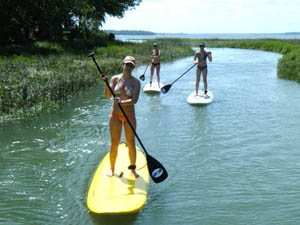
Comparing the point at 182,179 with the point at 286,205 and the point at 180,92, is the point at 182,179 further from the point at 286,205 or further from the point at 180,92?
the point at 180,92

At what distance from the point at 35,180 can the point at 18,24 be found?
30.1 metres

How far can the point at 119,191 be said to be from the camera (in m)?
5.38

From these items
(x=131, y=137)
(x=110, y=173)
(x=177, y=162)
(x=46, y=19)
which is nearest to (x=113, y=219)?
(x=110, y=173)

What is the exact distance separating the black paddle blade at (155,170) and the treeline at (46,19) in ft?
80.1

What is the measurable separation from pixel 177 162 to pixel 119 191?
2.55 meters

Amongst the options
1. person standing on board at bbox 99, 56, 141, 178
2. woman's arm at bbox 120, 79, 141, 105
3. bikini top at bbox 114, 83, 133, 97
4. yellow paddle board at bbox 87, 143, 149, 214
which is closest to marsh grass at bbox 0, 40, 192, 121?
yellow paddle board at bbox 87, 143, 149, 214

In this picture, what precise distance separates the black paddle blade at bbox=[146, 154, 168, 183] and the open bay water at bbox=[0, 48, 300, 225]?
0.40 meters

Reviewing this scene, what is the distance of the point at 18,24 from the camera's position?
3316 centimetres

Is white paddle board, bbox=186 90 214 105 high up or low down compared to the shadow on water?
up

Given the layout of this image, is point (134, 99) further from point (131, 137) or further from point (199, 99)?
point (199, 99)

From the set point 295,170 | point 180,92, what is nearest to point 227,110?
point 180,92

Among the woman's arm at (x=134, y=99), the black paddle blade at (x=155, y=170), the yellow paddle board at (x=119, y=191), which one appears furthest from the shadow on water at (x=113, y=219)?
the woman's arm at (x=134, y=99)

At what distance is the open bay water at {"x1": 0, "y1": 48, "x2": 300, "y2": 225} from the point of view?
5.54 m

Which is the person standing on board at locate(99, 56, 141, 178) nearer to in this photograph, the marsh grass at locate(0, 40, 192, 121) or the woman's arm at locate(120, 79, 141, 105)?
the woman's arm at locate(120, 79, 141, 105)
